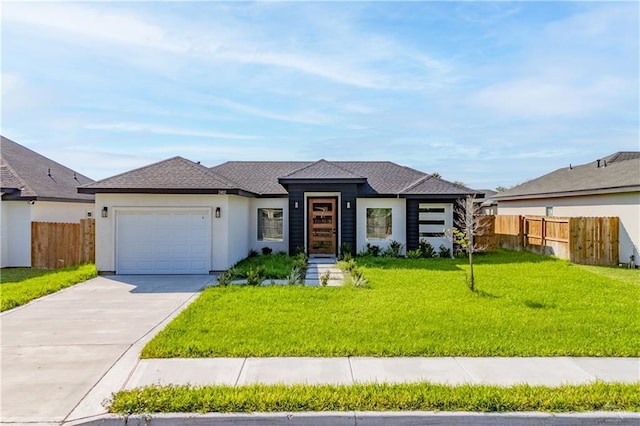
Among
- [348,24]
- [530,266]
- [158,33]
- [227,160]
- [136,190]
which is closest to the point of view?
[158,33]

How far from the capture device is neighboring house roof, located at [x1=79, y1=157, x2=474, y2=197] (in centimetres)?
1220

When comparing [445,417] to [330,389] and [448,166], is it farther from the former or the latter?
[448,166]

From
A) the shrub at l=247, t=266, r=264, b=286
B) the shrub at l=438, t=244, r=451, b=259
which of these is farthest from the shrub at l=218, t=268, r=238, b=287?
the shrub at l=438, t=244, r=451, b=259

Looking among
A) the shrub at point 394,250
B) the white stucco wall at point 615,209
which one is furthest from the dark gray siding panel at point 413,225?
the white stucco wall at point 615,209

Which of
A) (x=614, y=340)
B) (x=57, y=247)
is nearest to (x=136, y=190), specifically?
(x=57, y=247)

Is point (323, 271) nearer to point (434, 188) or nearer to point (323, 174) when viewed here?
point (323, 174)

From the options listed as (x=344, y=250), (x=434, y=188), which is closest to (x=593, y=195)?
(x=434, y=188)

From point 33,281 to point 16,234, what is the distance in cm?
407

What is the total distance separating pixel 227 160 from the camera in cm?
2077

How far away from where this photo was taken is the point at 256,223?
17.1 metres

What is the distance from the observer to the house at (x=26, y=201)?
13719mm

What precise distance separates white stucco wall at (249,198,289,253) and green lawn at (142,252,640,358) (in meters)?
6.85

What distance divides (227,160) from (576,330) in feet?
57.9

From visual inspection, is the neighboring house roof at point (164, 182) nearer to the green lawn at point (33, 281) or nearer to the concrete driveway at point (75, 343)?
the green lawn at point (33, 281)
